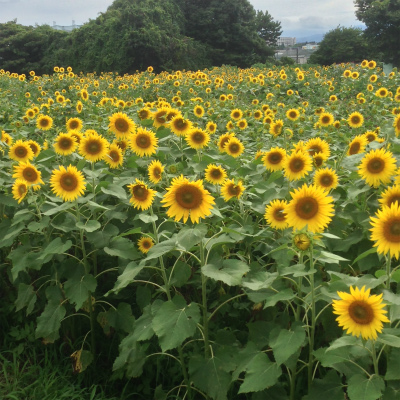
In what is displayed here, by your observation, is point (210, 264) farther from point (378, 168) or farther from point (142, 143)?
point (142, 143)

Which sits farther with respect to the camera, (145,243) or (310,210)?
(145,243)

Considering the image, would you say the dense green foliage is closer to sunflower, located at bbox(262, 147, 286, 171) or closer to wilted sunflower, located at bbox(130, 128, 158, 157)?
wilted sunflower, located at bbox(130, 128, 158, 157)

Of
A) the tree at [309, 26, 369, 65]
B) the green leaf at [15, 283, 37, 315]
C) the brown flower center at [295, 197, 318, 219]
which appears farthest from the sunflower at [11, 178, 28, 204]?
the tree at [309, 26, 369, 65]

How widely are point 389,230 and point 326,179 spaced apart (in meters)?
0.95

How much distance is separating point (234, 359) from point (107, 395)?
0.95 meters

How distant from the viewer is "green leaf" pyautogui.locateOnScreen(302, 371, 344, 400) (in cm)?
175

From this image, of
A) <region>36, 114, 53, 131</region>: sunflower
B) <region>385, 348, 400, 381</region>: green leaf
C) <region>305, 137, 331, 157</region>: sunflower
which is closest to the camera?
<region>385, 348, 400, 381</region>: green leaf

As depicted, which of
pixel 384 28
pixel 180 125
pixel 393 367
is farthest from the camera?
pixel 384 28

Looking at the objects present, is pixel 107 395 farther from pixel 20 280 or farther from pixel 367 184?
pixel 367 184

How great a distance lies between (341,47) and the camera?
31.2 meters

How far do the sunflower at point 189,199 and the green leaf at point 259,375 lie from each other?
65 centimetres

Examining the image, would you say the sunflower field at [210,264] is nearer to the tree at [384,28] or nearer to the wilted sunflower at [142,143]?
the wilted sunflower at [142,143]

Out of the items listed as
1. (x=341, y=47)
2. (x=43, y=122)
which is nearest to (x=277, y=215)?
(x=43, y=122)

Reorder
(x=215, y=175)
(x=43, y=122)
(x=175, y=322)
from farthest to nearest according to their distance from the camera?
(x=43, y=122)
(x=215, y=175)
(x=175, y=322)
